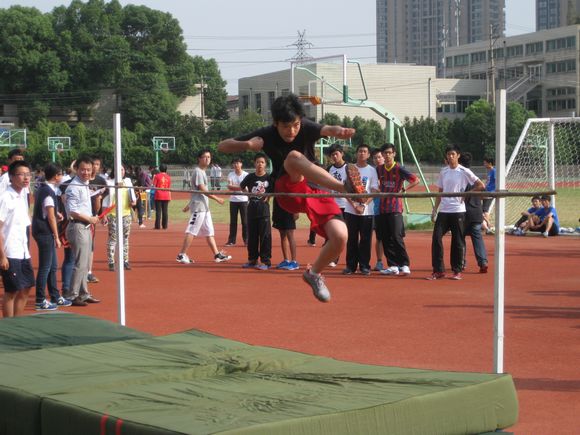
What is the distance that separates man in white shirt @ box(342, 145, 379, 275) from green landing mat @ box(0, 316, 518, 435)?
20.0 ft

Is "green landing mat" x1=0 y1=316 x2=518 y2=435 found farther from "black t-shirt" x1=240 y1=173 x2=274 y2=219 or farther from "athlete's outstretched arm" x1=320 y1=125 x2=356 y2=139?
"black t-shirt" x1=240 y1=173 x2=274 y2=219

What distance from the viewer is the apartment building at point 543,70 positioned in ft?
241

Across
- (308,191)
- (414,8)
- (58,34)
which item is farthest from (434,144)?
(414,8)

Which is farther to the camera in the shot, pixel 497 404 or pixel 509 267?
pixel 509 267

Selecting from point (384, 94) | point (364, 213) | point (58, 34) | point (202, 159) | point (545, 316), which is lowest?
point (545, 316)

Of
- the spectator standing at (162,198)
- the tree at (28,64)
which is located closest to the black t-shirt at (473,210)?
the spectator standing at (162,198)

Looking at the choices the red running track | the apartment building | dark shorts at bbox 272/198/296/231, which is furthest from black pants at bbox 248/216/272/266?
the apartment building

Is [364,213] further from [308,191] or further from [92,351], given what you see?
[92,351]

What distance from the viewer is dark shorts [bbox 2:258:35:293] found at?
770cm

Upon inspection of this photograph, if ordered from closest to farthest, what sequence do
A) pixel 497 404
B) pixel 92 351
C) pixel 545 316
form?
pixel 497 404
pixel 92 351
pixel 545 316

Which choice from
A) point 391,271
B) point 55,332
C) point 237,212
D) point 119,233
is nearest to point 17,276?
point 119,233

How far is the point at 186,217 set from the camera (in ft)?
85.7

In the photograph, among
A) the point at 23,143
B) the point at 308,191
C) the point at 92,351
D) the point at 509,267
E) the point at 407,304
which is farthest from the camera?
the point at 23,143

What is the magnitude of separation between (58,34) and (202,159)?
189 feet
